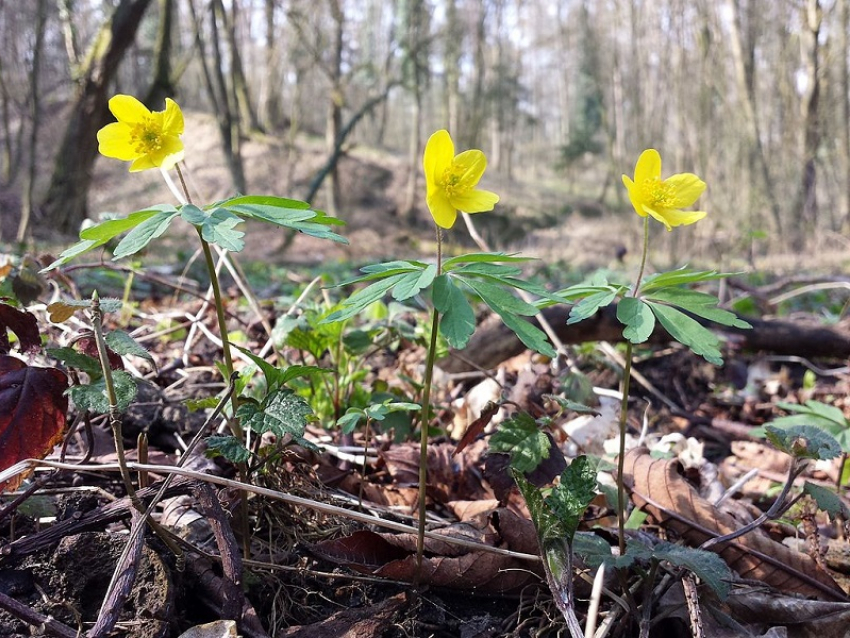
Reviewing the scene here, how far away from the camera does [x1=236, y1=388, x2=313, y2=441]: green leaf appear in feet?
3.27

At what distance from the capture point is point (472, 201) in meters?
0.97

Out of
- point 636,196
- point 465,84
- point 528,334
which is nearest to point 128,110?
point 528,334

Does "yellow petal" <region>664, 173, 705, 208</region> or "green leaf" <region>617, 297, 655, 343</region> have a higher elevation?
"yellow petal" <region>664, 173, 705, 208</region>

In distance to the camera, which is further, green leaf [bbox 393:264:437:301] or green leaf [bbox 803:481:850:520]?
green leaf [bbox 803:481:850:520]

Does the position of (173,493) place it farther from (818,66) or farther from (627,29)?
(627,29)

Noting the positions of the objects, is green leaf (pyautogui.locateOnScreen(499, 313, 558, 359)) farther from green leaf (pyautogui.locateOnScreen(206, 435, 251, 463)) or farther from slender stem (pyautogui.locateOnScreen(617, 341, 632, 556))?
green leaf (pyautogui.locateOnScreen(206, 435, 251, 463))

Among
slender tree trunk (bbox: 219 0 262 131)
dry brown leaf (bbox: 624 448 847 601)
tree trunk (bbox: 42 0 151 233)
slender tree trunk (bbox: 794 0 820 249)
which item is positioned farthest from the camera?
slender tree trunk (bbox: 219 0 262 131)

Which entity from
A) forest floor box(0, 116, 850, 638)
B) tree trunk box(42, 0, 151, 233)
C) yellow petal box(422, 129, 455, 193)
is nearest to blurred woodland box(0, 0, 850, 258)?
tree trunk box(42, 0, 151, 233)

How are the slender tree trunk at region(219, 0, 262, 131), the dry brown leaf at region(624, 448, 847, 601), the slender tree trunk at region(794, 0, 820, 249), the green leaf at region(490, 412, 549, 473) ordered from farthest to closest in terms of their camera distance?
the slender tree trunk at region(219, 0, 262, 131), the slender tree trunk at region(794, 0, 820, 249), the dry brown leaf at region(624, 448, 847, 601), the green leaf at region(490, 412, 549, 473)

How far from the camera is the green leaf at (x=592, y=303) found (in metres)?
1.01

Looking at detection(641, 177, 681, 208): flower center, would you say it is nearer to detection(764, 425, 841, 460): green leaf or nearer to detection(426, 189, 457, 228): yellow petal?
detection(426, 189, 457, 228): yellow petal

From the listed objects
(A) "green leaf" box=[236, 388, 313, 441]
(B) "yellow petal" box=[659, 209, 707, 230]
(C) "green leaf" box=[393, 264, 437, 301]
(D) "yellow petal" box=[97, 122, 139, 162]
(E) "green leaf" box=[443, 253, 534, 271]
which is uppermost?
(D) "yellow petal" box=[97, 122, 139, 162]

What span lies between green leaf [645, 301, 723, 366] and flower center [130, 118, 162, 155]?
904 millimetres

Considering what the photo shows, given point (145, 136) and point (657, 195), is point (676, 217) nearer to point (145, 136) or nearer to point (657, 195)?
point (657, 195)
